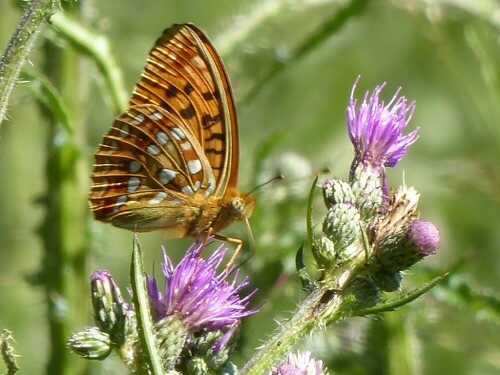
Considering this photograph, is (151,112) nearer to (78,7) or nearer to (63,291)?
(78,7)

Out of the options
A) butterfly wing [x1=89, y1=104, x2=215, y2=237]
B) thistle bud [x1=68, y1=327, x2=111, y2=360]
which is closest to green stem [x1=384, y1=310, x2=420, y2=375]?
butterfly wing [x1=89, y1=104, x2=215, y2=237]

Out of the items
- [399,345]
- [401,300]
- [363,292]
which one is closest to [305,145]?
[399,345]

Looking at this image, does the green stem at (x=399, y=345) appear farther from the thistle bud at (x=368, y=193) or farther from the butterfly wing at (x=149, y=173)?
the thistle bud at (x=368, y=193)

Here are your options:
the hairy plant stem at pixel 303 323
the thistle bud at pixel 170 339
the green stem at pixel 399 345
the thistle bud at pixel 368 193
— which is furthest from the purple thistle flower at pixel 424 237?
the green stem at pixel 399 345

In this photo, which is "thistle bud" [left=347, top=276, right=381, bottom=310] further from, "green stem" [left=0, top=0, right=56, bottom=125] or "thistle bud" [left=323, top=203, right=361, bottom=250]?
"green stem" [left=0, top=0, right=56, bottom=125]

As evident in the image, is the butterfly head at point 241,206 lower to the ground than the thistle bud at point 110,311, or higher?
higher

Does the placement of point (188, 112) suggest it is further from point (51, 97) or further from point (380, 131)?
point (380, 131)

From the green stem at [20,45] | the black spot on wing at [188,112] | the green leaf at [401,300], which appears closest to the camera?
the green stem at [20,45]
